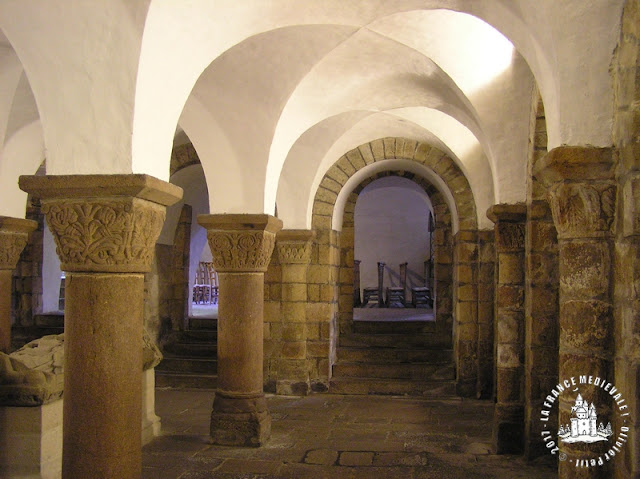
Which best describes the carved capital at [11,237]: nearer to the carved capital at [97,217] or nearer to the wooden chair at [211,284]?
the carved capital at [97,217]

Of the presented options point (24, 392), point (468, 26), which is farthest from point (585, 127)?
point (24, 392)

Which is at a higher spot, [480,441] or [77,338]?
[77,338]

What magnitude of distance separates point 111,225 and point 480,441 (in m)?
4.07

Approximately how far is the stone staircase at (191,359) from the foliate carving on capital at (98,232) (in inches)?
228

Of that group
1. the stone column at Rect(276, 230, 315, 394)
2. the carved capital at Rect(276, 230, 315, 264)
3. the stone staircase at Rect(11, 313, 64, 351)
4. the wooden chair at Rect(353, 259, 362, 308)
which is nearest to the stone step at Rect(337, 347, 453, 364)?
the stone column at Rect(276, 230, 315, 394)

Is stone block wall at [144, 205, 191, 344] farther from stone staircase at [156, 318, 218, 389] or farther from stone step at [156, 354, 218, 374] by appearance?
stone step at [156, 354, 218, 374]

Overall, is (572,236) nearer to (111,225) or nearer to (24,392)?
(111,225)

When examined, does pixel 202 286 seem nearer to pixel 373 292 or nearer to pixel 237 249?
pixel 373 292

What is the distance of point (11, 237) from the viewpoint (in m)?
5.62

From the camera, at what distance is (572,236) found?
310cm

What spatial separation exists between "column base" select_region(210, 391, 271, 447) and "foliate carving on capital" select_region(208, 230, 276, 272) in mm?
1086

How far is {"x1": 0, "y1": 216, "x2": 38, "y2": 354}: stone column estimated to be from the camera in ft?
18.2

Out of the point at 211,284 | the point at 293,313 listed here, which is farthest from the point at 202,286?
the point at 293,313

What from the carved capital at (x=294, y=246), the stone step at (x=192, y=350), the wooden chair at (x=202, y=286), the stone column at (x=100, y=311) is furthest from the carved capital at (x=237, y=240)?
the wooden chair at (x=202, y=286)
